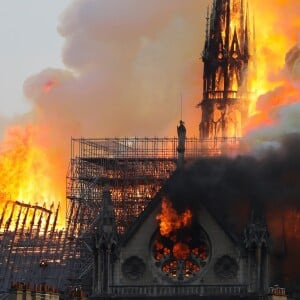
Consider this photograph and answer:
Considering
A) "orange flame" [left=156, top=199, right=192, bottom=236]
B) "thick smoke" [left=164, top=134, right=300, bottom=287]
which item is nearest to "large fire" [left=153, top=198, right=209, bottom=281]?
"orange flame" [left=156, top=199, right=192, bottom=236]

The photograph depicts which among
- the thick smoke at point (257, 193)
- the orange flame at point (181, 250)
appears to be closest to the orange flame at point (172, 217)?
the thick smoke at point (257, 193)

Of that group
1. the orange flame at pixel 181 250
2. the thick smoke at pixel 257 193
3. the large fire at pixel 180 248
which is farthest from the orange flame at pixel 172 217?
the orange flame at pixel 181 250

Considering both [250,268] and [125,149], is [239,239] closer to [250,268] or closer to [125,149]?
[250,268]

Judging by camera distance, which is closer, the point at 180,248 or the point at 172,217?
the point at 172,217

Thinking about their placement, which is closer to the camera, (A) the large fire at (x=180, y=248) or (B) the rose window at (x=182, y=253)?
(A) the large fire at (x=180, y=248)

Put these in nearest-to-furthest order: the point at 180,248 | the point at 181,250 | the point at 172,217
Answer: the point at 172,217, the point at 180,248, the point at 181,250

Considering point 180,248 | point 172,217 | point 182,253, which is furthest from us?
point 182,253

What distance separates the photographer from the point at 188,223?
156 metres

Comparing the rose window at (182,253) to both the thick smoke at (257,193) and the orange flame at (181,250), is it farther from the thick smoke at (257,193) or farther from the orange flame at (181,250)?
the thick smoke at (257,193)

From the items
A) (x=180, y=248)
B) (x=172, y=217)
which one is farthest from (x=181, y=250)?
(x=172, y=217)

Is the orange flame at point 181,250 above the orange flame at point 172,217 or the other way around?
the other way around


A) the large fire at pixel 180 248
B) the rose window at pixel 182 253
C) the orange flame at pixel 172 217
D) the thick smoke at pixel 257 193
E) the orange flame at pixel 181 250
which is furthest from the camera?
the orange flame at pixel 181 250

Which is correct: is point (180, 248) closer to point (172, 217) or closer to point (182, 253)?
point (182, 253)

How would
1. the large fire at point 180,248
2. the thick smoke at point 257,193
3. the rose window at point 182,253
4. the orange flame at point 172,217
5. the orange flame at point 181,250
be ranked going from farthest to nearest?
Result: the orange flame at point 181,250 < the rose window at point 182,253 < the large fire at point 180,248 < the thick smoke at point 257,193 < the orange flame at point 172,217
